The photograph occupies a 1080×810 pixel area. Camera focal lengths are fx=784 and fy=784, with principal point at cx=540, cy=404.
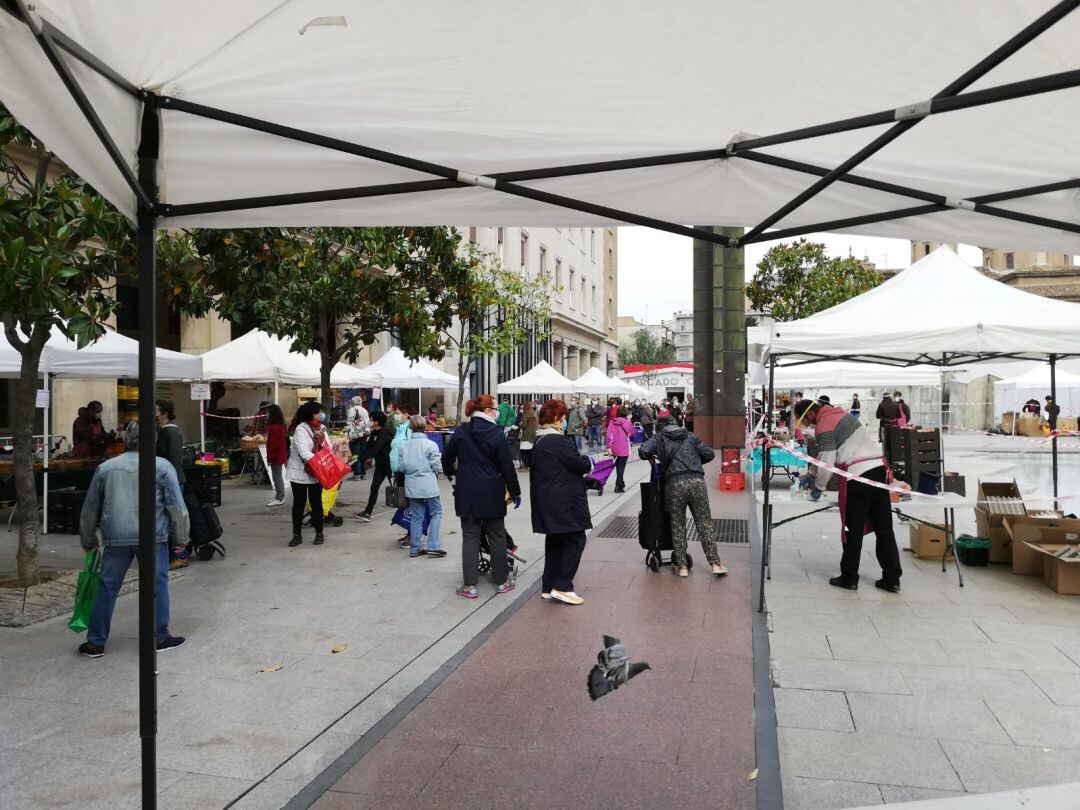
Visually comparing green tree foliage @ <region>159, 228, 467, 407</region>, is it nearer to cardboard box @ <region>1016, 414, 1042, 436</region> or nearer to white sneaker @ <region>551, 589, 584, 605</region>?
white sneaker @ <region>551, 589, 584, 605</region>

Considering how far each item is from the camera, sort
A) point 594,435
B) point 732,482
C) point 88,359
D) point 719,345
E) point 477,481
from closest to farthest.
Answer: point 477,481
point 88,359
point 732,482
point 719,345
point 594,435

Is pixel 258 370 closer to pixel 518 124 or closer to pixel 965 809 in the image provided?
pixel 518 124

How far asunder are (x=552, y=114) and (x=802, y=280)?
27.6 meters

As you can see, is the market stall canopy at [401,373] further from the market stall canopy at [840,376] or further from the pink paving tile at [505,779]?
the pink paving tile at [505,779]

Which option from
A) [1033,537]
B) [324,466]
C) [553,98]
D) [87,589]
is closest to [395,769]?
[87,589]

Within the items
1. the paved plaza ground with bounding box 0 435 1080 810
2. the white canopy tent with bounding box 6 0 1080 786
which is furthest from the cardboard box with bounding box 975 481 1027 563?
the white canopy tent with bounding box 6 0 1080 786

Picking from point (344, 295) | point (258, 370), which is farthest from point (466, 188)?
point (258, 370)

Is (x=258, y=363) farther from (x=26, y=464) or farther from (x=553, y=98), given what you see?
(x=553, y=98)

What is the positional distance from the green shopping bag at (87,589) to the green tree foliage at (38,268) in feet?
5.37

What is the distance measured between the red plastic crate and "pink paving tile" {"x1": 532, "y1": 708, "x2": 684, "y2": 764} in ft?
37.6

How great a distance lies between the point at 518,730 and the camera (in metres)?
4.39

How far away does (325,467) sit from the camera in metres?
9.60

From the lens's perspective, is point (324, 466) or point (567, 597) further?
point (324, 466)

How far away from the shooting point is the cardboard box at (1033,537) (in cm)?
770
